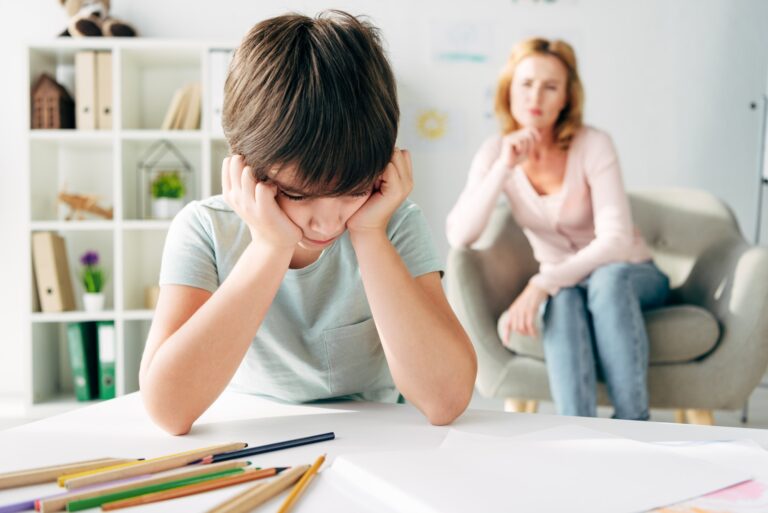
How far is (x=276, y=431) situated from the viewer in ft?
2.09

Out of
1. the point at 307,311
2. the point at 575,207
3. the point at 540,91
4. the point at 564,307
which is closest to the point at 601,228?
the point at 575,207

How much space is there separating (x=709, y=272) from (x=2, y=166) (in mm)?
2744

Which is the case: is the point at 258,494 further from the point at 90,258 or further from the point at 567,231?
the point at 90,258

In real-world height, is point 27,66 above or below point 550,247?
above

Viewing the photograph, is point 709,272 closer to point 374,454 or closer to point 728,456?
point 728,456

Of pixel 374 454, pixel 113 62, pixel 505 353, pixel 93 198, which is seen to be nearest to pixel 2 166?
pixel 93 198

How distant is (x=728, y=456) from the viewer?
555 mm

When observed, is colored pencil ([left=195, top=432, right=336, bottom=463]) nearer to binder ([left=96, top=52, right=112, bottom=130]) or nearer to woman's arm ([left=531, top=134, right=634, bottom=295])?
woman's arm ([left=531, top=134, right=634, bottom=295])

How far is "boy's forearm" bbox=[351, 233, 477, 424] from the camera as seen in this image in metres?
0.80

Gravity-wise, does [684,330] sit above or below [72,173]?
below

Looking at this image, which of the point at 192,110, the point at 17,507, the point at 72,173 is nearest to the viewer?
the point at 17,507

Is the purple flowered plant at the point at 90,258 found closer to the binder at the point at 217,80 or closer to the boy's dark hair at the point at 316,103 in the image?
the binder at the point at 217,80

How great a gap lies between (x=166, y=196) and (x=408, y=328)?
7.44 feet

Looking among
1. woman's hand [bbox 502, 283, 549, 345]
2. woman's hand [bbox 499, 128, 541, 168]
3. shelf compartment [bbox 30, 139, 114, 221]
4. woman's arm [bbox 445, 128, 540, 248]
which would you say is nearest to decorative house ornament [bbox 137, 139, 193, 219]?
shelf compartment [bbox 30, 139, 114, 221]
